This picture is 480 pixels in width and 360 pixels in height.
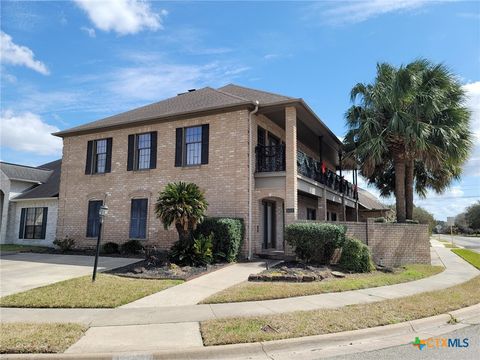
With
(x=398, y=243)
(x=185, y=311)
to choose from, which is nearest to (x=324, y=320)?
(x=185, y=311)

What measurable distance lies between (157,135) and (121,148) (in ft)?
7.39

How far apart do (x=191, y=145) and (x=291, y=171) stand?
15.6 feet

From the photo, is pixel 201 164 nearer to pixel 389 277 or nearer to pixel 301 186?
pixel 301 186

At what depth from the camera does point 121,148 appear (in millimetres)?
18750

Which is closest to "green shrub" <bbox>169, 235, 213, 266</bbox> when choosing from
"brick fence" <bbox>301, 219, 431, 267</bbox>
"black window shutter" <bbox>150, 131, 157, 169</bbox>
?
"brick fence" <bbox>301, 219, 431, 267</bbox>

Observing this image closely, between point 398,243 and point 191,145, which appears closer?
point 398,243

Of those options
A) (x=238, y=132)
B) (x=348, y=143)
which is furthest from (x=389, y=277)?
(x=348, y=143)

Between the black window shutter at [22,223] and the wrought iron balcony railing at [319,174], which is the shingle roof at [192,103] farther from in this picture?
the black window shutter at [22,223]

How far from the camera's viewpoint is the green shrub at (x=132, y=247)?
16.6m

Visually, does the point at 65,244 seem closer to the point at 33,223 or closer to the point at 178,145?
the point at 33,223

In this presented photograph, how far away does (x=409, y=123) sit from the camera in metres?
16.8

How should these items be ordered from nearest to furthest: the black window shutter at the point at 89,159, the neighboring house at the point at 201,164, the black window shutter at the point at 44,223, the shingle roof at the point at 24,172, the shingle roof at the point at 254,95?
the neighboring house at the point at 201,164
the shingle roof at the point at 254,95
the black window shutter at the point at 89,159
the black window shutter at the point at 44,223
the shingle roof at the point at 24,172

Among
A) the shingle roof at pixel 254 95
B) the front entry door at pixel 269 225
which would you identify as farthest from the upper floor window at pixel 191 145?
the front entry door at pixel 269 225

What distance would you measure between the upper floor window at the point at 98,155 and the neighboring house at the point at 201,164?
5 centimetres
